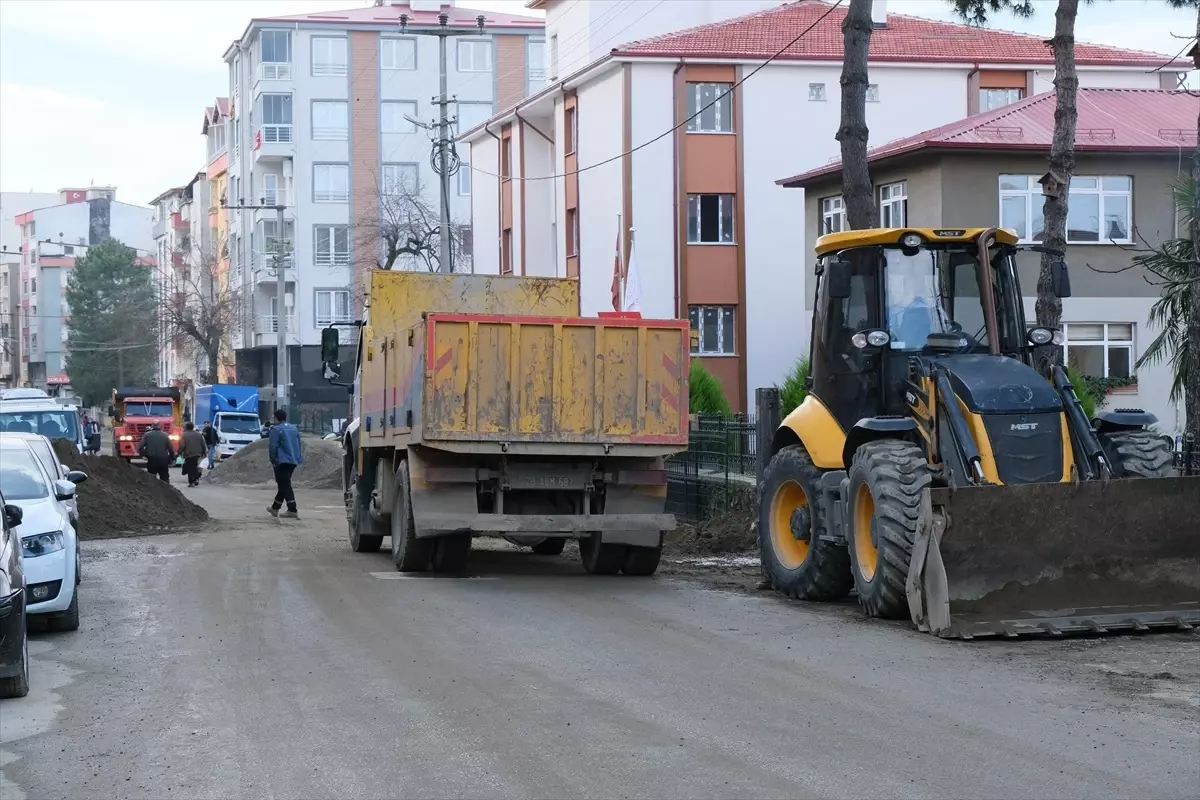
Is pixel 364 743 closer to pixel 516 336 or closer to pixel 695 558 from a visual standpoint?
pixel 516 336

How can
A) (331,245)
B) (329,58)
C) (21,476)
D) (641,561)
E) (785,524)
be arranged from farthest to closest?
(331,245) < (329,58) < (641,561) < (785,524) < (21,476)

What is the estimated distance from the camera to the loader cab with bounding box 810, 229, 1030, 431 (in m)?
13.3

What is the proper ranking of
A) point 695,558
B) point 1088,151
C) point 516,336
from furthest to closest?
point 1088,151, point 695,558, point 516,336

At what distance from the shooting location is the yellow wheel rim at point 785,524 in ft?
48.2

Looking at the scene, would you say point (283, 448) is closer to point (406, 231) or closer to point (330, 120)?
point (406, 231)

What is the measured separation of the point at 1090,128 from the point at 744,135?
479 inches

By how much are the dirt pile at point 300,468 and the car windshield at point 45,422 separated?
9523mm

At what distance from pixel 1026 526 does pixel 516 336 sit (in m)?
5.82

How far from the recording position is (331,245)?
3221 inches

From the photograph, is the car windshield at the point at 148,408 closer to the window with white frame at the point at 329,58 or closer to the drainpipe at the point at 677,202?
the drainpipe at the point at 677,202

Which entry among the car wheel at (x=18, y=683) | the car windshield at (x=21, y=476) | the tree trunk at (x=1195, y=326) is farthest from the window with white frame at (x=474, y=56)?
the car wheel at (x=18, y=683)

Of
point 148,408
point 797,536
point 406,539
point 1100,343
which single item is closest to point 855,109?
point 797,536

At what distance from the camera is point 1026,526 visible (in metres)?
→ 11.5

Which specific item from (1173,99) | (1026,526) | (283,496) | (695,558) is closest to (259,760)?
(1026,526)
